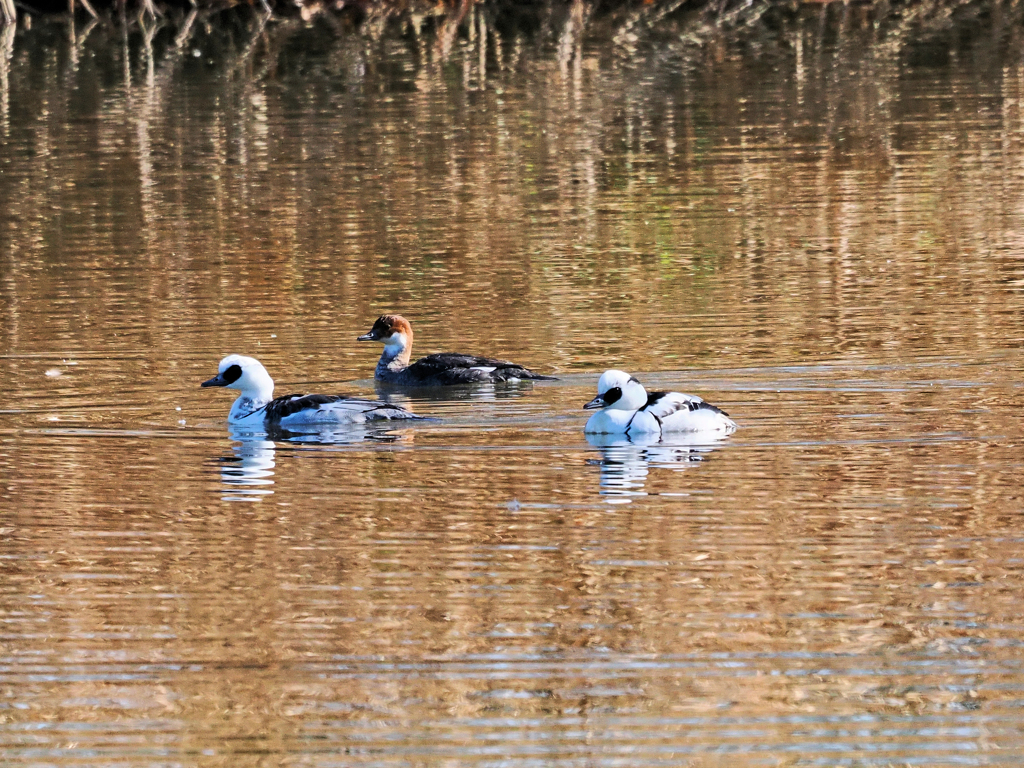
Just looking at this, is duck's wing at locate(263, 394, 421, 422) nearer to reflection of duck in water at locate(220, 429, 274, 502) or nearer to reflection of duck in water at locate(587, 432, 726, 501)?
reflection of duck in water at locate(220, 429, 274, 502)

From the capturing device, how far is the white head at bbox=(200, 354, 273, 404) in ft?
38.3

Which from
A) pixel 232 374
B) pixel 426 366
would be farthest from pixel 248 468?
pixel 426 366

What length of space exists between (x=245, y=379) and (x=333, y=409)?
2.53 ft

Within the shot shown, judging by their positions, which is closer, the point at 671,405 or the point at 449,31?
the point at 671,405

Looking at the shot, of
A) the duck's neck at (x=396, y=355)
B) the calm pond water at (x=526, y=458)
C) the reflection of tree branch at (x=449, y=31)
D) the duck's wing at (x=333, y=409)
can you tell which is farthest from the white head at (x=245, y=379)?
the reflection of tree branch at (x=449, y=31)

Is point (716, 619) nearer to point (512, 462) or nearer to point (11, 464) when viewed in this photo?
point (512, 462)

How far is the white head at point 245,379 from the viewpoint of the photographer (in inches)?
460

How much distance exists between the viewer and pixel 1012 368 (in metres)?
11.7

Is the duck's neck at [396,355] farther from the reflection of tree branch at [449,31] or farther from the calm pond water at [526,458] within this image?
the reflection of tree branch at [449,31]

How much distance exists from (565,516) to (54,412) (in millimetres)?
4047

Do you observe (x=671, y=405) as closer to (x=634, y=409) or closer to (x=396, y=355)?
(x=634, y=409)

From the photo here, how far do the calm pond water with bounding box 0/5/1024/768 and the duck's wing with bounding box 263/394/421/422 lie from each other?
24cm

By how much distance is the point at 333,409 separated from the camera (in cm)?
1123

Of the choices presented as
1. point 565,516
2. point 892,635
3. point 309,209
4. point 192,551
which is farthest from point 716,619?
point 309,209
